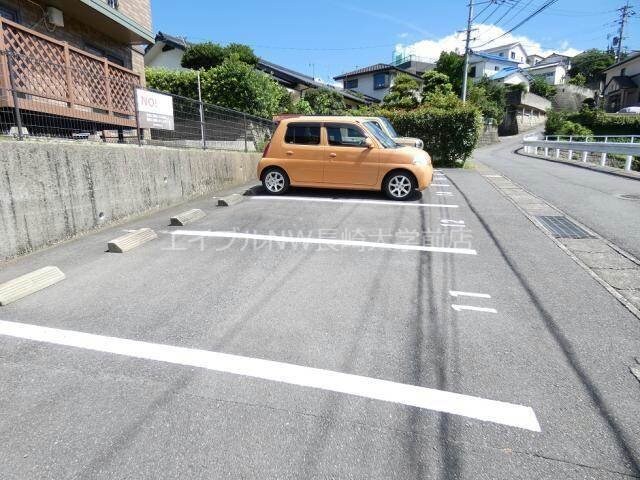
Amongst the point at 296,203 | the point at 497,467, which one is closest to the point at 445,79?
the point at 296,203

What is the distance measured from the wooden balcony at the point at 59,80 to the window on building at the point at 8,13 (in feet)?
6.97

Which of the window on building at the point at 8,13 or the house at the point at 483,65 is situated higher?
the house at the point at 483,65

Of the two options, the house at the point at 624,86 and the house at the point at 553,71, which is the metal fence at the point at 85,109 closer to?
the house at the point at 624,86

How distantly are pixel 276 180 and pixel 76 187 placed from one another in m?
3.92

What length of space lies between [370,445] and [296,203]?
5.98 m

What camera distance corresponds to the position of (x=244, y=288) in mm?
3688

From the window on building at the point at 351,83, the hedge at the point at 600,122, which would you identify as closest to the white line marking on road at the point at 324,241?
the hedge at the point at 600,122

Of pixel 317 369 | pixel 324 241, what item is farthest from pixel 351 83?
pixel 317 369

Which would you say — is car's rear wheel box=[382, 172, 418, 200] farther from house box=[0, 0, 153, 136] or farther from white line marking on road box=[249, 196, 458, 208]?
house box=[0, 0, 153, 136]

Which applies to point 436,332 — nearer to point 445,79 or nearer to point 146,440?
point 146,440

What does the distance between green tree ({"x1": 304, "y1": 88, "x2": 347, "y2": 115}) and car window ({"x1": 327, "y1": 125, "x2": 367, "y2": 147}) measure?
1937cm

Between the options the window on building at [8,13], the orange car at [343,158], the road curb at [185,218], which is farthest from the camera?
the orange car at [343,158]

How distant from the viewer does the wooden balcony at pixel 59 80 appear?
5.50 m

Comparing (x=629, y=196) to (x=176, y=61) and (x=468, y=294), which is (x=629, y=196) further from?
(x=176, y=61)
